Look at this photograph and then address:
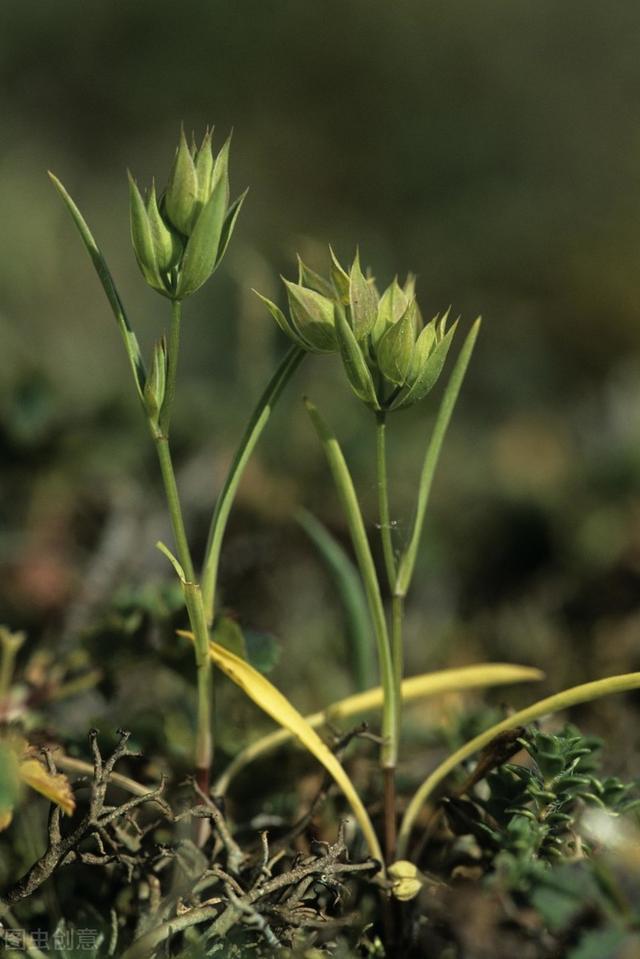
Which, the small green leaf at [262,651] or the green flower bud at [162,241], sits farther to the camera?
the small green leaf at [262,651]

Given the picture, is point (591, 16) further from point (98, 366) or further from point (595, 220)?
point (98, 366)

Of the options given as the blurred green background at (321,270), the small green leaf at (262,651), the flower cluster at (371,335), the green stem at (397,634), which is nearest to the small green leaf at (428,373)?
the flower cluster at (371,335)

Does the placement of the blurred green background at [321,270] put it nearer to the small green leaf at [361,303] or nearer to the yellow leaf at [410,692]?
the yellow leaf at [410,692]

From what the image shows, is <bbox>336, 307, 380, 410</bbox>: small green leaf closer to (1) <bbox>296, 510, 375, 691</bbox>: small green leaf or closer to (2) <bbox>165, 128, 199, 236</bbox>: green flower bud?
(2) <bbox>165, 128, 199, 236</bbox>: green flower bud

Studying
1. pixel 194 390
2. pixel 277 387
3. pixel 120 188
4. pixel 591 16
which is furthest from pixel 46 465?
pixel 591 16

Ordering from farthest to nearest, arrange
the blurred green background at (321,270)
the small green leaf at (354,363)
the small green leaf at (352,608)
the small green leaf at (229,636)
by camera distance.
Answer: the blurred green background at (321,270), the small green leaf at (352,608), the small green leaf at (229,636), the small green leaf at (354,363)
